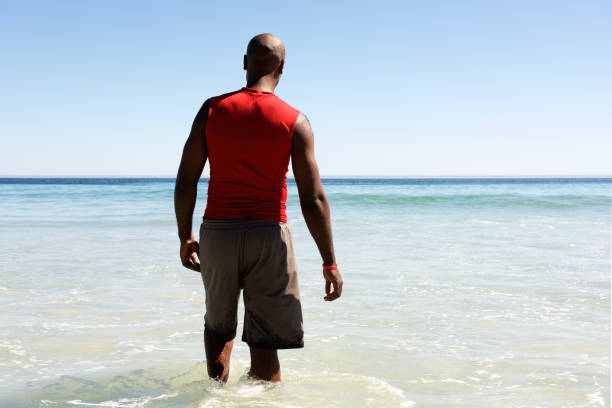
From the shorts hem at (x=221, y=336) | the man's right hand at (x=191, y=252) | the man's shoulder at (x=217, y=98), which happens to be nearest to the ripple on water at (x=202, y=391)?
the shorts hem at (x=221, y=336)

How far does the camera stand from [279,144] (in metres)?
2.71

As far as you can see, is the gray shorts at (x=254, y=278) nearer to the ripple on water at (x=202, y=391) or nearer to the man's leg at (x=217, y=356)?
the man's leg at (x=217, y=356)

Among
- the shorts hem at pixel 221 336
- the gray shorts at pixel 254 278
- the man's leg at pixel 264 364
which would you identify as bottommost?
the man's leg at pixel 264 364

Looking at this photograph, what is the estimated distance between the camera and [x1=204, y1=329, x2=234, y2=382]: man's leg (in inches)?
121

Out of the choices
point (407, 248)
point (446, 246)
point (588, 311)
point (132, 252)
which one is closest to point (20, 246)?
point (132, 252)

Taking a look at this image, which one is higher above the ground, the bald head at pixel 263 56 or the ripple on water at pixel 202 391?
the bald head at pixel 263 56

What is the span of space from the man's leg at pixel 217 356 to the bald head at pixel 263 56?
4.59 ft

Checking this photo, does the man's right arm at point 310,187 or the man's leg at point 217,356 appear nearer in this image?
the man's right arm at point 310,187

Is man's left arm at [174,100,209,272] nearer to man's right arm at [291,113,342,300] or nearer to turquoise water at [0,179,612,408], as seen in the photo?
man's right arm at [291,113,342,300]

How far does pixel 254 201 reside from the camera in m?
2.79

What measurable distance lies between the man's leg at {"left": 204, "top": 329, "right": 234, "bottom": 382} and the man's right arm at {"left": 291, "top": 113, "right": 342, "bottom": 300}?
2.39ft

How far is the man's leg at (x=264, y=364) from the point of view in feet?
9.96

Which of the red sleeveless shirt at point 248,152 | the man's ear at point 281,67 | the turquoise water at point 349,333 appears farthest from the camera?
the turquoise water at point 349,333

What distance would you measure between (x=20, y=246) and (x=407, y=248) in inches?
256
